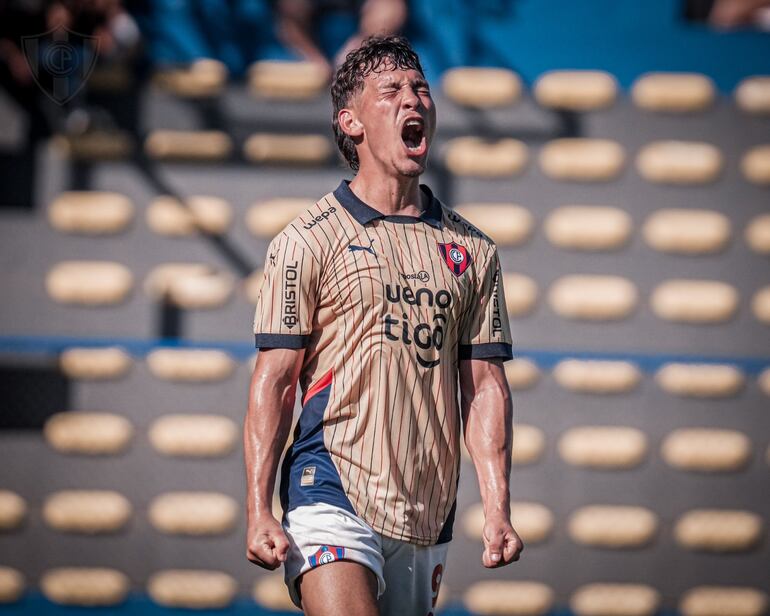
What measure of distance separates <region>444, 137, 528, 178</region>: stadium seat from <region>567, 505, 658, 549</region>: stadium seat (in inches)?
63.5

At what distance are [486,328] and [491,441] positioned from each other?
26 cm

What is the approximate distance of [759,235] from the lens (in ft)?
16.6

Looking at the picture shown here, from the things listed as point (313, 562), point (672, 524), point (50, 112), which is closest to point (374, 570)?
point (313, 562)

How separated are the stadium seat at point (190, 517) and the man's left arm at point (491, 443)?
2572 mm

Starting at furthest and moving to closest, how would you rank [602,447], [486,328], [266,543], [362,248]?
[602,447]
[486,328]
[362,248]
[266,543]

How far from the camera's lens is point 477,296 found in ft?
8.21

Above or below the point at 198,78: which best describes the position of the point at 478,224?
below

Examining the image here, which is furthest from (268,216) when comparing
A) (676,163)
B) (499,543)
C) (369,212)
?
(499,543)

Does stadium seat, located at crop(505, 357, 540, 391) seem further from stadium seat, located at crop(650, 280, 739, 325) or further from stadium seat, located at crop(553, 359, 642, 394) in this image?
stadium seat, located at crop(650, 280, 739, 325)

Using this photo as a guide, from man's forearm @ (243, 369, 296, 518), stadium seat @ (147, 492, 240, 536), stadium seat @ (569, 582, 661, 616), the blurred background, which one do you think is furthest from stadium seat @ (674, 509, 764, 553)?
man's forearm @ (243, 369, 296, 518)

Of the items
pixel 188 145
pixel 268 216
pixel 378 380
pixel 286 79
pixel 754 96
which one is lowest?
pixel 378 380

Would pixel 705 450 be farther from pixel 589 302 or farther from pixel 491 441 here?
pixel 491 441

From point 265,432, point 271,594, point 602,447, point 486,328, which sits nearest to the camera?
point 265,432

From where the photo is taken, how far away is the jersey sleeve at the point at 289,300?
2307mm
